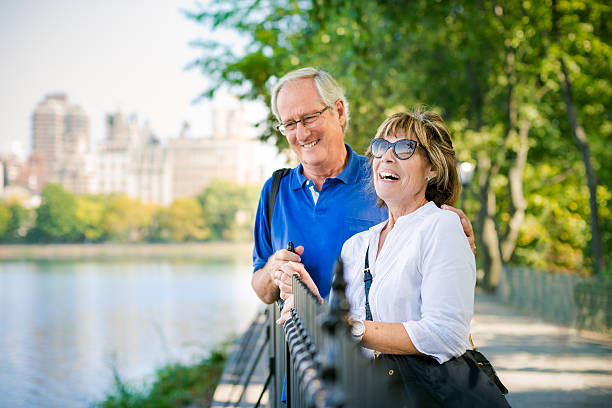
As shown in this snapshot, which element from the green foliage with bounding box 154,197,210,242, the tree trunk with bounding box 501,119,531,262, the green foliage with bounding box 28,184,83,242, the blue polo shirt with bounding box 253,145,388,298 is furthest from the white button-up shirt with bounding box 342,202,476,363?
the green foliage with bounding box 28,184,83,242

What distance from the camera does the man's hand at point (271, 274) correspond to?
279 centimetres

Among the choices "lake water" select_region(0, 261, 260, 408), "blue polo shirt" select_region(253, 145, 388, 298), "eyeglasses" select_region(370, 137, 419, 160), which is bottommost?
"lake water" select_region(0, 261, 260, 408)

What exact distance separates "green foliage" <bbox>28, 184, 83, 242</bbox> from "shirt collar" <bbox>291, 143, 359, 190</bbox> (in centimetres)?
11977

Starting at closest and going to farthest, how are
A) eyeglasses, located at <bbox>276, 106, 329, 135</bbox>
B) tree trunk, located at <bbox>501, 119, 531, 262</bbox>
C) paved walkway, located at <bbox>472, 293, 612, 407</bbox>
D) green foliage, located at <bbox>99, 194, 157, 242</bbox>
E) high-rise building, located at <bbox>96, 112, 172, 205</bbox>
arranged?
1. eyeglasses, located at <bbox>276, 106, 329, 135</bbox>
2. paved walkway, located at <bbox>472, 293, 612, 407</bbox>
3. tree trunk, located at <bbox>501, 119, 531, 262</bbox>
4. green foliage, located at <bbox>99, 194, 157, 242</bbox>
5. high-rise building, located at <bbox>96, 112, 172, 205</bbox>

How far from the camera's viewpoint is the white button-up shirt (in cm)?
201

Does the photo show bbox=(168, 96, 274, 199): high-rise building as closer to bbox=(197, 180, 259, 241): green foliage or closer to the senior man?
bbox=(197, 180, 259, 241): green foliage

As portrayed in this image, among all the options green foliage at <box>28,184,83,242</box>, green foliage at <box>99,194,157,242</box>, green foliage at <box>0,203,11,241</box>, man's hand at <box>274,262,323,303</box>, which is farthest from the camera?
green foliage at <box>99,194,157,242</box>

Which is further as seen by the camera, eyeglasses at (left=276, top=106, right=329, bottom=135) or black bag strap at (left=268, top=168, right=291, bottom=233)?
black bag strap at (left=268, top=168, right=291, bottom=233)

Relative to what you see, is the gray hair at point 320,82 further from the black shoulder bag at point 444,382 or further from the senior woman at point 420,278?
the black shoulder bag at point 444,382

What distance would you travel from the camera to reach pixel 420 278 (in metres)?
2.14

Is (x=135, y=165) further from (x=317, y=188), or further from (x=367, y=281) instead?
(x=367, y=281)

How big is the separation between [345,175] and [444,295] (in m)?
1.28

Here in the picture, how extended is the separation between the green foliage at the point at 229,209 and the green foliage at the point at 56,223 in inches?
946

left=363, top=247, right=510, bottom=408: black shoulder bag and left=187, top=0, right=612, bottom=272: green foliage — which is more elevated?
left=187, top=0, right=612, bottom=272: green foliage
